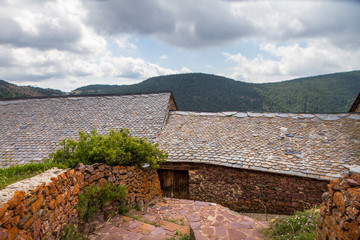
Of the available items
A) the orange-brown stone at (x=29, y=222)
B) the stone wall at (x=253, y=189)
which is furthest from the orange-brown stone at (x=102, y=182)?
the stone wall at (x=253, y=189)

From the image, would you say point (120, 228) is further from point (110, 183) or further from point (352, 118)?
point (352, 118)

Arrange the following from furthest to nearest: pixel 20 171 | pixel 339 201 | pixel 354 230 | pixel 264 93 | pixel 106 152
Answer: pixel 264 93, pixel 106 152, pixel 20 171, pixel 339 201, pixel 354 230

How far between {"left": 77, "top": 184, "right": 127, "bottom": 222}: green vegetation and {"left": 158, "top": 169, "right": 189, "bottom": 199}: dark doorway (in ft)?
15.7

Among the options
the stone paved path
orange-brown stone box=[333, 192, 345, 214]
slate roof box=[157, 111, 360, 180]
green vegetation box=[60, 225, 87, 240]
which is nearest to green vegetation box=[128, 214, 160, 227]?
the stone paved path

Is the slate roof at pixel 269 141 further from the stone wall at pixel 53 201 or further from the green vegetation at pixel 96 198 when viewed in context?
the green vegetation at pixel 96 198

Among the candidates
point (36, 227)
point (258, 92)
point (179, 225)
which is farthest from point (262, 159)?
point (258, 92)

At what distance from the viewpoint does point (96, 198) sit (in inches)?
187

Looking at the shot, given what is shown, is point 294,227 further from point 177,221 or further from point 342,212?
point 177,221

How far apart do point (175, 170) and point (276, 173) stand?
4.50 meters

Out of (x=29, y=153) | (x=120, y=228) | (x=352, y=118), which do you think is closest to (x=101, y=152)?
(x=120, y=228)

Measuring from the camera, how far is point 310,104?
40.5 metres

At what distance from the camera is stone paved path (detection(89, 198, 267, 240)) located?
4191 millimetres

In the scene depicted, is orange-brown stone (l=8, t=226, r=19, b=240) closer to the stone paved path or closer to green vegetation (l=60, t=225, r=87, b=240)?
green vegetation (l=60, t=225, r=87, b=240)

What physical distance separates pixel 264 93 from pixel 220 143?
4081 centimetres
